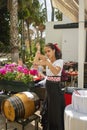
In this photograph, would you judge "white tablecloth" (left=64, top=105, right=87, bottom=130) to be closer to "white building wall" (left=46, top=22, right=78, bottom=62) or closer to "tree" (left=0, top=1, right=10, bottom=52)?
"white building wall" (left=46, top=22, right=78, bottom=62)

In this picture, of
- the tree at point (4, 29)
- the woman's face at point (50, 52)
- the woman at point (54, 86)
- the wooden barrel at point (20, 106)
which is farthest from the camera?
the tree at point (4, 29)

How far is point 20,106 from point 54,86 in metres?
0.70

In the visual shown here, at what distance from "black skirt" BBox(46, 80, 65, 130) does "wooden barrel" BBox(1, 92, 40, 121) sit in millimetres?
386

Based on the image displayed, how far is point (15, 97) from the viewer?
4559mm

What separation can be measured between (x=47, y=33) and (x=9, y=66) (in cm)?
1194

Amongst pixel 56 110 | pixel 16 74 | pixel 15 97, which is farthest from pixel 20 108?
pixel 16 74

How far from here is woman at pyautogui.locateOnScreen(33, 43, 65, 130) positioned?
412 cm

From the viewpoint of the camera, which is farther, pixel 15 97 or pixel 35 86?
pixel 35 86

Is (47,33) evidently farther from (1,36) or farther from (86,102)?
(86,102)

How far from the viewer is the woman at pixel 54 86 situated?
4125 mm

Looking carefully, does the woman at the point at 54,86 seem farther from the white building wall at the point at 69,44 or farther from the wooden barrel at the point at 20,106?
the white building wall at the point at 69,44

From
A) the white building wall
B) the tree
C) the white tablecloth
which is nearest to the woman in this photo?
the white tablecloth

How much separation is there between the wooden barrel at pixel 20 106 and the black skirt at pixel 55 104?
0.39 meters

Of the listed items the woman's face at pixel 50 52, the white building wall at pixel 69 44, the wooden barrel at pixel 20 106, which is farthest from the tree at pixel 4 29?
Answer: the woman's face at pixel 50 52
